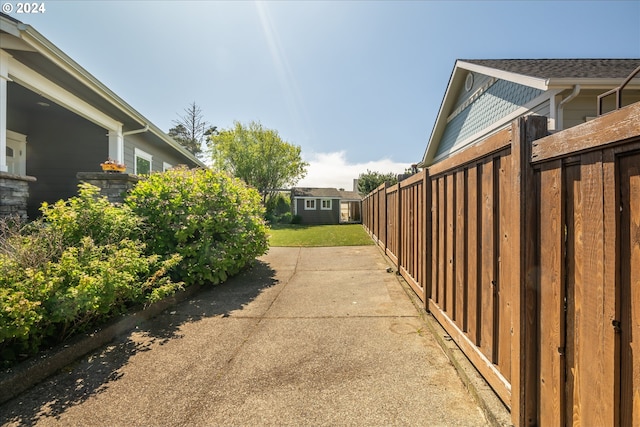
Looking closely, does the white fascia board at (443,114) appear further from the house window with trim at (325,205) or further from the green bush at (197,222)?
the house window with trim at (325,205)

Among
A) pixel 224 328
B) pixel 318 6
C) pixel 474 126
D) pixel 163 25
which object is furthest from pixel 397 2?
pixel 224 328

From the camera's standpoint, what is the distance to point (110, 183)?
4.96 metres

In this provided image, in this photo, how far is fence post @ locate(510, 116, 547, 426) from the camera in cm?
148

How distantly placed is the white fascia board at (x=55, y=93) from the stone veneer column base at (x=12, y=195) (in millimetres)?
1964

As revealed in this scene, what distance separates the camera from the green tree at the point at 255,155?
934 inches

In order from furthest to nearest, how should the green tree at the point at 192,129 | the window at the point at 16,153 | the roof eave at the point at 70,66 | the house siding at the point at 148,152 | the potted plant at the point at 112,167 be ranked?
1. the green tree at the point at 192,129
2. the house siding at the point at 148,152
3. the window at the point at 16,153
4. the potted plant at the point at 112,167
5. the roof eave at the point at 70,66

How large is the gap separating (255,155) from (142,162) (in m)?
14.4

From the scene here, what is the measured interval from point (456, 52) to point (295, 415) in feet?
35.7

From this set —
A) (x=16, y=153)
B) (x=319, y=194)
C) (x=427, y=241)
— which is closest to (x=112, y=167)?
(x=16, y=153)

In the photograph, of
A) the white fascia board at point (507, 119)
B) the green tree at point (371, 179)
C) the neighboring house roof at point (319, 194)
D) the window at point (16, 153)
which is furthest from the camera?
the green tree at point (371, 179)

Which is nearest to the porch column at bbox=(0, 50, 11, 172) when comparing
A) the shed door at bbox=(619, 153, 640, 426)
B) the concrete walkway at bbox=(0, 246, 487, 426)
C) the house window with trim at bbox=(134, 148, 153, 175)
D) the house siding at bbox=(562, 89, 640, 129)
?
the concrete walkway at bbox=(0, 246, 487, 426)

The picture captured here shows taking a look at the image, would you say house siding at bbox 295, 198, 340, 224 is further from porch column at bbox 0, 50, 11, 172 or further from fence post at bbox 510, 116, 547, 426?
fence post at bbox 510, 116, 547, 426

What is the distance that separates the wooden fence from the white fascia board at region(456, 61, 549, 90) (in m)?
4.03

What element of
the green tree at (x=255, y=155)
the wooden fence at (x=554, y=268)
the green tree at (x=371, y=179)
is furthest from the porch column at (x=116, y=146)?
the green tree at (x=371, y=179)
